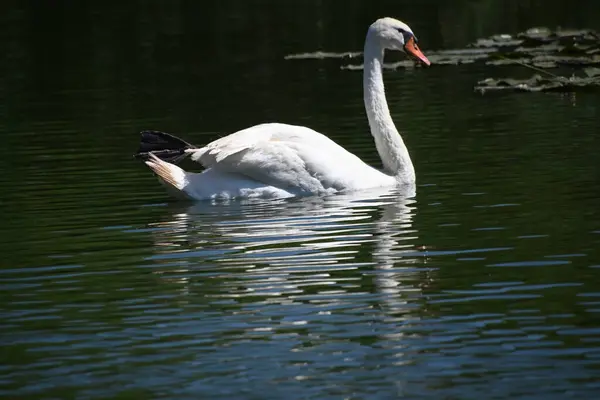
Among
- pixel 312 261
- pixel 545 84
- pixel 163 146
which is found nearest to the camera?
pixel 312 261

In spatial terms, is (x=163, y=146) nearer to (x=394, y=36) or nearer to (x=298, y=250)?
(x=394, y=36)

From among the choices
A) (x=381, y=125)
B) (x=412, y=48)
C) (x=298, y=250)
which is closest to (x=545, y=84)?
(x=412, y=48)

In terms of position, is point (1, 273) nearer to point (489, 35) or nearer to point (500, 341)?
point (500, 341)

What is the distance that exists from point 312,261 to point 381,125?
430 centimetres

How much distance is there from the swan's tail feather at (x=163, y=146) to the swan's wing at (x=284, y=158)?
25 cm

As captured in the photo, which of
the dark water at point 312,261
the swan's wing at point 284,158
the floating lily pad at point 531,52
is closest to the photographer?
the dark water at point 312,261

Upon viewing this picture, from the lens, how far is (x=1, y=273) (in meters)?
10.6

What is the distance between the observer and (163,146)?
1393 cm

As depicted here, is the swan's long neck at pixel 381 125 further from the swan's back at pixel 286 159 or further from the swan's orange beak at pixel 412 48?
the swan's back at pixel 286 159

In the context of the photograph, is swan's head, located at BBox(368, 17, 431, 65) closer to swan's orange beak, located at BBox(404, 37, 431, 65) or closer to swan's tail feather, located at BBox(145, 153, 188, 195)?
swan's orange beak, located at BBox(404, 37, 431, 65)

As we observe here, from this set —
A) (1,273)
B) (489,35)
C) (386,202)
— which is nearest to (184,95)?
(489,35)

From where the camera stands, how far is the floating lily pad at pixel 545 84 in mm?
19062

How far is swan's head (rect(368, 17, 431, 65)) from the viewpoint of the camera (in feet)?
48.9

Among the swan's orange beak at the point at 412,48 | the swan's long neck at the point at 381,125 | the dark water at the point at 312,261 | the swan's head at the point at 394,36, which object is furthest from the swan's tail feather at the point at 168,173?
the swan's orange beak at the point at 412,48
